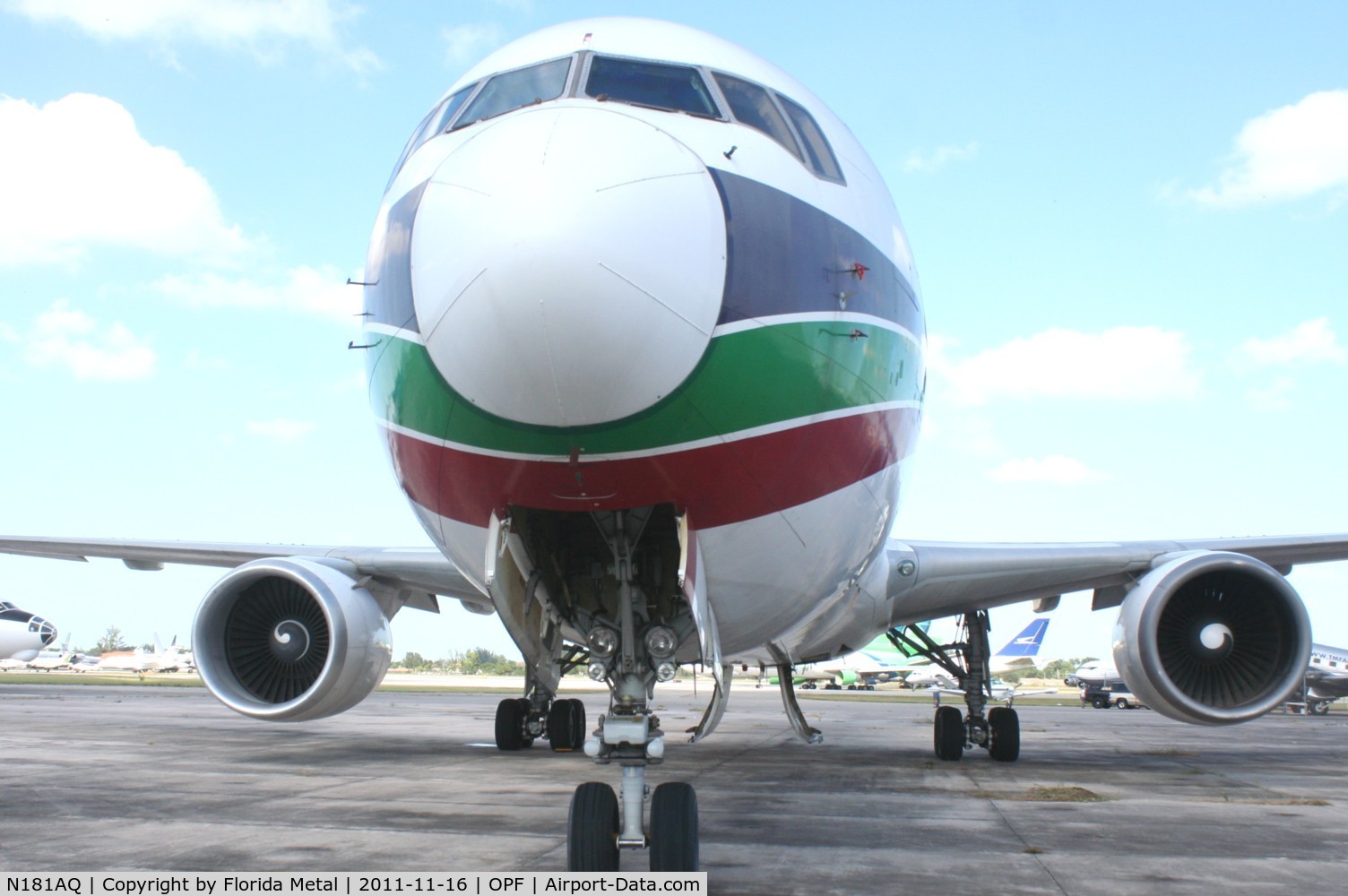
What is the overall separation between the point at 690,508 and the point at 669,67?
178cm

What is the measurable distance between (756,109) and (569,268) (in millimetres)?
1574

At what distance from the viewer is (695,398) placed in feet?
11.8

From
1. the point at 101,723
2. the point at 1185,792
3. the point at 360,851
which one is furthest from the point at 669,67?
the point at 101,723

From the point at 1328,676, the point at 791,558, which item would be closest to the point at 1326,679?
the point at 1328,676

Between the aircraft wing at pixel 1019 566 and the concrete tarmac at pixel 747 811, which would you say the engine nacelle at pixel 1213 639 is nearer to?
the concrete tarmac at pixel 747 811

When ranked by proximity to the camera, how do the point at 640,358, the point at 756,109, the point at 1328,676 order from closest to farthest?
the point at 640,358 < the point at 756,109 < the point at 1328,676

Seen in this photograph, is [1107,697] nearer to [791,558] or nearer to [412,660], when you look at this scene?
[791,558]

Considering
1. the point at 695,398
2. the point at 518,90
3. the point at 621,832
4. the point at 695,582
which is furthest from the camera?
the point at 621,832

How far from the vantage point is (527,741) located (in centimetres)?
1361

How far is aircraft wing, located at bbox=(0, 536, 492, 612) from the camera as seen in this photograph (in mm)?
9359

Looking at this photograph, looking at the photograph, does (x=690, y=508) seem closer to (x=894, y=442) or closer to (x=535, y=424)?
(x=535, y=424)
